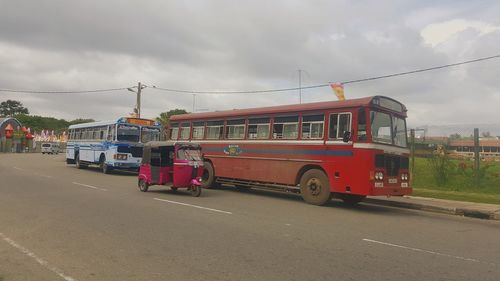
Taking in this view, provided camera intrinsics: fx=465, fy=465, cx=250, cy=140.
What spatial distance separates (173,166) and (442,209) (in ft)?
28.5

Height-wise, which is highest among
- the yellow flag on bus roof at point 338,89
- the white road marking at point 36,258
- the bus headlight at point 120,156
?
the yellow flag on bus roof at point 338,89

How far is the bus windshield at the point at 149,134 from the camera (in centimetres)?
2697

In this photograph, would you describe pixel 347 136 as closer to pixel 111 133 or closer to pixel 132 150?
pixel 132 150

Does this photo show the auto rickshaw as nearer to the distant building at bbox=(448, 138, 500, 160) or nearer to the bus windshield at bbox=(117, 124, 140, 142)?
the bus windshield at bbox=(117, 124, 140, 142)

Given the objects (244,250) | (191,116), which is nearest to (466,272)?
(244,250)

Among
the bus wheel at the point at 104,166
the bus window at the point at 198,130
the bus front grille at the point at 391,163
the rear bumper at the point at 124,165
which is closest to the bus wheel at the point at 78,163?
the bus wheel at the point at 104,166

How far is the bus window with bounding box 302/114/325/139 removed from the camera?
14.3m

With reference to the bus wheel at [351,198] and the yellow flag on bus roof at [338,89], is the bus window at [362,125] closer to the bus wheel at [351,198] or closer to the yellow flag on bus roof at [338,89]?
the bus wheel at [351,198]

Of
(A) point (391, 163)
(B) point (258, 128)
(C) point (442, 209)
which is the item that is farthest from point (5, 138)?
(C) point (442, 209)

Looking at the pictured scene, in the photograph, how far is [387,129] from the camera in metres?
13.8

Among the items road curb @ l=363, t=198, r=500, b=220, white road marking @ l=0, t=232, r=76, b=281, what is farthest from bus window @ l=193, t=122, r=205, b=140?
white road marking @ l=0, t=232, r=76, b=281

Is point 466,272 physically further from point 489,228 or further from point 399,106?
point 399,106

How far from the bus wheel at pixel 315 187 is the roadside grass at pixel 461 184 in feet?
17.4

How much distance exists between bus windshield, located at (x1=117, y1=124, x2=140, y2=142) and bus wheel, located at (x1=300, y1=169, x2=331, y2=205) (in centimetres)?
1448
